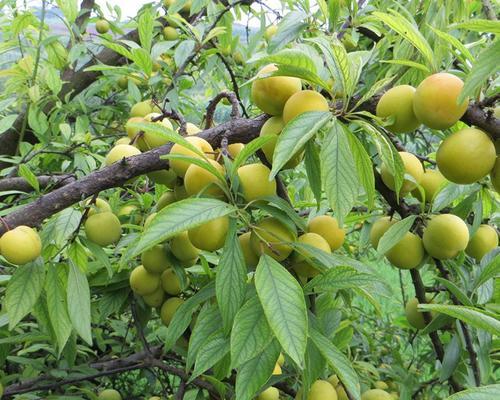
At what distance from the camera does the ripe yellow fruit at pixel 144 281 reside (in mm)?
1314

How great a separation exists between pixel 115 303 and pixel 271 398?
0.50 meters

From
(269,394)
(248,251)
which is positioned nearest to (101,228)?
(248,251)

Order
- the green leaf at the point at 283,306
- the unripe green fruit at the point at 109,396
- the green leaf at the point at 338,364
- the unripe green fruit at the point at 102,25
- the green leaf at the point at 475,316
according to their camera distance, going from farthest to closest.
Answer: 1. the unripe green fruit at the point at 102,25
2. the unripe green fruit at the point at 109,396
3. the green leaf at the point at 338,364
4. the green leaf at the point at 283,306
5. the green leaf at the point at 475,316

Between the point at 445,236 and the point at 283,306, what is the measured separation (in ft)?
1.72

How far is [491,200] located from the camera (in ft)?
4.20

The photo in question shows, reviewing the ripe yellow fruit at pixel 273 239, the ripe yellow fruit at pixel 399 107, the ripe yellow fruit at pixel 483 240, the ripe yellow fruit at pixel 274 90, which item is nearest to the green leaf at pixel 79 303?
the ripe yellow fruit at pixel 273 239

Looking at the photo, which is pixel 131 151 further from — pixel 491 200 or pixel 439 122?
pixel 491 200

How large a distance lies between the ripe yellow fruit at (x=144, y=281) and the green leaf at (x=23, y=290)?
28cm

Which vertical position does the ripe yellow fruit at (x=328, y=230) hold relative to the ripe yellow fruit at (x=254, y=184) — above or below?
below

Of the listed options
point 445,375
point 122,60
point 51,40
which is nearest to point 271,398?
point 445,375

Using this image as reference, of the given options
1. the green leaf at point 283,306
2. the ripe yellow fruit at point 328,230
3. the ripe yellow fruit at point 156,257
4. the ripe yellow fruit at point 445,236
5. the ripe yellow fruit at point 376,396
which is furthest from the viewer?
the ripe yellow fruit at point 376,396

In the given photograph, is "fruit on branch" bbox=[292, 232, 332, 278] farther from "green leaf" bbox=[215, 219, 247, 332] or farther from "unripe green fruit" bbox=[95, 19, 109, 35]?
"unripe green fruit" bbox=[95, 19, 109, 35]

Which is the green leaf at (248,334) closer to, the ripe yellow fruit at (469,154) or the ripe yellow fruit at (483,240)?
the ripe yellow fruit at (469,154)

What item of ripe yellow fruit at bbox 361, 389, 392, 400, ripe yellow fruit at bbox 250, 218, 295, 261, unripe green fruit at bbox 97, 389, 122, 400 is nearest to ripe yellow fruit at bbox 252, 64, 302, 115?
ripe yellow fruit at bbox 250, 218, 295, 261
